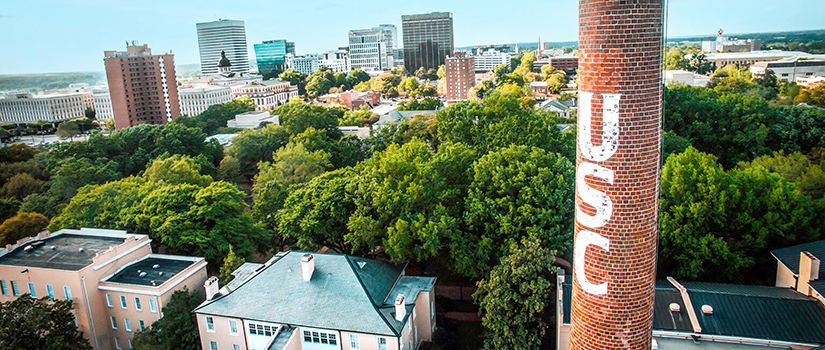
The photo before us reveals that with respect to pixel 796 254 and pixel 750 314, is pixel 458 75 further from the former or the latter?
pixel 750 314

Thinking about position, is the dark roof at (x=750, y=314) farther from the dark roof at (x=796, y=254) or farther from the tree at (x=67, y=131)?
the tree at (x=67, y=131)

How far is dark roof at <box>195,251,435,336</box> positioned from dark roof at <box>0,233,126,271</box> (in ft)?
25.4

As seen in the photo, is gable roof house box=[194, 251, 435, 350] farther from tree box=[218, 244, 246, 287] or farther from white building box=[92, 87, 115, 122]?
white building box=[92, 87, 115, 122]

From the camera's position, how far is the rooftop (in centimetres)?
2588

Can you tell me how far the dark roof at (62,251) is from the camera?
84.7 ft

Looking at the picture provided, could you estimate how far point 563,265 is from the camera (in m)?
29.5

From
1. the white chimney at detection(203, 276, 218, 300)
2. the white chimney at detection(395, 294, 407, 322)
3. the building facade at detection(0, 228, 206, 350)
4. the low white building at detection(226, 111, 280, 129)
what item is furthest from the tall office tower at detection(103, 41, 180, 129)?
the white chimney at detection(395, 294, 407, 322)

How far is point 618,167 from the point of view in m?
7.80

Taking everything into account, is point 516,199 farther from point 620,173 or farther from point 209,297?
point 620,173

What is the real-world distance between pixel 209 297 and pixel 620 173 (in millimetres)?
21726

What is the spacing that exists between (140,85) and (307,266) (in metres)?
96.0

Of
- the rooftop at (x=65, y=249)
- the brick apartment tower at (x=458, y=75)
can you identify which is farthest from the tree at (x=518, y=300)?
the brick apartment tower at (x=458, y=75)

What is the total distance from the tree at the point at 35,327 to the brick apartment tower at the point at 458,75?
99.7 metres

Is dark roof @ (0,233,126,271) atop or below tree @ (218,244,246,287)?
atop
